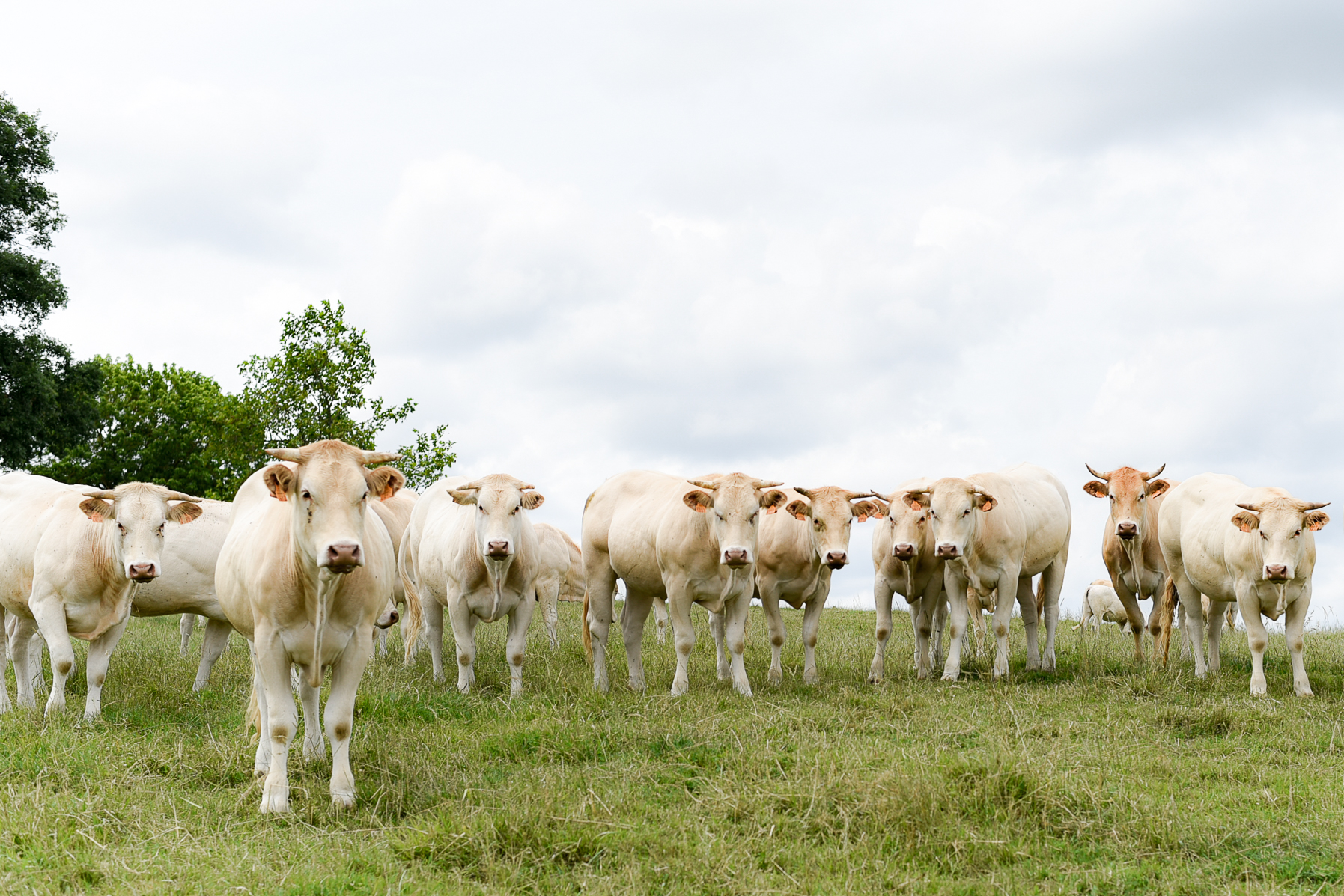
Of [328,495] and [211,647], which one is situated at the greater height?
[328,495]

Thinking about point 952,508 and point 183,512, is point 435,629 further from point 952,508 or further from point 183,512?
point 952,508

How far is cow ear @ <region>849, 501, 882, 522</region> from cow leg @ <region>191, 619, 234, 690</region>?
6.93 m

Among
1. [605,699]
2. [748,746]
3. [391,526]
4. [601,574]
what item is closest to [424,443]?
[391,526]

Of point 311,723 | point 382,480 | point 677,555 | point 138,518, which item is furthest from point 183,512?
point 677,555

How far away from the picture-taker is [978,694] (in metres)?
11.3

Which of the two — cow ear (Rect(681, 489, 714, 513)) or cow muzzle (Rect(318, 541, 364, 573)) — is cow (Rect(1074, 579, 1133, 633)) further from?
cow muzzle (Rect(318, 541, 364, 573))

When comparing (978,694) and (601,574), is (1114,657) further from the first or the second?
(601,574)

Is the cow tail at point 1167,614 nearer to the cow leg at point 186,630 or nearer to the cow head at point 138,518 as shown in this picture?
the cow head at point 138,518

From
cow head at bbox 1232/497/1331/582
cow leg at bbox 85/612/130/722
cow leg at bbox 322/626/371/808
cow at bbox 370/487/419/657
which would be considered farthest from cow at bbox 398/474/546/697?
cow head at bbox 1232/497/1331/582

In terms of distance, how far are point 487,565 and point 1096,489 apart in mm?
8215

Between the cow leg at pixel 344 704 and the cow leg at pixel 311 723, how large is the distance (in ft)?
1.19

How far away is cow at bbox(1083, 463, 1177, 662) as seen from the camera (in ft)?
47.0

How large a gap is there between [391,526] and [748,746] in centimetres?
777

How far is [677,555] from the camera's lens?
457 inches
